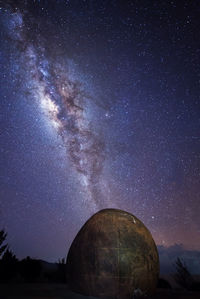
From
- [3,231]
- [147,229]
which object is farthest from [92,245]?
[3,231]

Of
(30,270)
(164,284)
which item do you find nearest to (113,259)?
(164,284)

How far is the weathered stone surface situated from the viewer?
772 cm

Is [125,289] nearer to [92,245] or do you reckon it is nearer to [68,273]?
[92,245]

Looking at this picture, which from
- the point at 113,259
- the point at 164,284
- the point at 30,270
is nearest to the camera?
the point at 113,259

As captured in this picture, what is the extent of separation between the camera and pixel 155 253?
8.98 m

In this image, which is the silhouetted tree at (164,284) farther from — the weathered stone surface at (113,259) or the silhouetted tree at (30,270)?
the silhouetted tree at (30,270)

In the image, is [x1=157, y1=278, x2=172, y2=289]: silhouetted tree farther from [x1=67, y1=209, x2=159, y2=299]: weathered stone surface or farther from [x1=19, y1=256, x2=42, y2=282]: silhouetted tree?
[x1=19, y1=256, x2=42, y2=282]: silhouetted tree

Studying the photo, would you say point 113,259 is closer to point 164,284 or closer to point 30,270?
point 164,284

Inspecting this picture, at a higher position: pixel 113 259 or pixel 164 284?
pixel 113 259

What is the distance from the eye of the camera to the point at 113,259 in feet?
26.0

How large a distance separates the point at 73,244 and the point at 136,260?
283cm

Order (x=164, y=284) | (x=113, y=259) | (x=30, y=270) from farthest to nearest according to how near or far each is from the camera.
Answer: (x=30, y=270) → (x=164, y=284) → (x=113, y=259)

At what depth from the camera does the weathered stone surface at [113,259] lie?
25.3 ft

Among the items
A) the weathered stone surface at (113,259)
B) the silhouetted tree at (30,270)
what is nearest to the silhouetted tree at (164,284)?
the weathered stone surface at (113,259)
